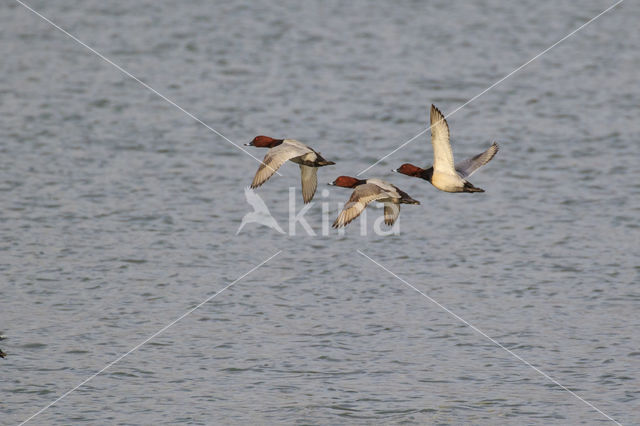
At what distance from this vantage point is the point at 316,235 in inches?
904

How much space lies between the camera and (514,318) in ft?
61.9

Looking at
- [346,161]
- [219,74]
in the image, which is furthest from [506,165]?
[219,74]

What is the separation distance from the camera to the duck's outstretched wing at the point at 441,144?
47.6ft

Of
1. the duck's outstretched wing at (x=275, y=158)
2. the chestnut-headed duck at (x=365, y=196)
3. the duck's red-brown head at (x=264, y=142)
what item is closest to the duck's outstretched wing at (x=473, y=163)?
the chestnut-headed duck at (x=365, y=196)

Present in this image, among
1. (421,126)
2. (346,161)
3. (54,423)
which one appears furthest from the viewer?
(421,126)

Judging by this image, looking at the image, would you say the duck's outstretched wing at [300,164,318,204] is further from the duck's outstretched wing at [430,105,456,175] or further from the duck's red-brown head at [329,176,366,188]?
the duck's outstretched wing at [430,105,456,175]

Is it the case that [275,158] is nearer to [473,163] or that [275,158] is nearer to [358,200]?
[358,200]

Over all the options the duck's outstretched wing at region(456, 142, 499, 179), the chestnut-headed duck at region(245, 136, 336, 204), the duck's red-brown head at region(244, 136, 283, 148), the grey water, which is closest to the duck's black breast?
the duck's outstretched wing at region(456, 142, 499, 179)

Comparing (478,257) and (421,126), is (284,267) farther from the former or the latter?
(421,126)

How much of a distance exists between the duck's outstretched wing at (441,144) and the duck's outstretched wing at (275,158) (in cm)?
152

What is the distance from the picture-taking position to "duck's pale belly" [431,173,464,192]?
14.8m

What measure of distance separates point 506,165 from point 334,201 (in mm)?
4446

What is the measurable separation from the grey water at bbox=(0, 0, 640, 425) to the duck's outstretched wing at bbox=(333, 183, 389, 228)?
2759 mm

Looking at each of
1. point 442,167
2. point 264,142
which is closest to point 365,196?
point 442,167
